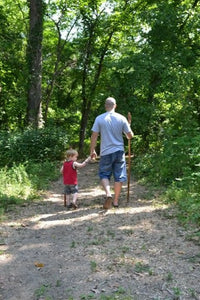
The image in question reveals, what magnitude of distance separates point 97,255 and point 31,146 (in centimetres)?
981

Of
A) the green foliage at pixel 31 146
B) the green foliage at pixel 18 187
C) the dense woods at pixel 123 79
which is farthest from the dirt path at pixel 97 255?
the green foliage at pixel 31 146

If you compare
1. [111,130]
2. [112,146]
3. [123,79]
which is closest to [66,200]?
[112,146]

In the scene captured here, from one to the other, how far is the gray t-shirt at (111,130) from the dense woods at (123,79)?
1449 mm

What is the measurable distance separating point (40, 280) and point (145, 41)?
12.2 metres

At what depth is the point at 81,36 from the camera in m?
20.1

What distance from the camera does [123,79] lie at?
1410 centimetres

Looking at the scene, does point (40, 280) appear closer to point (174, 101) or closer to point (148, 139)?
point (174, 101)

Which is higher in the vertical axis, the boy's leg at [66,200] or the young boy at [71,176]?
the young boy at [71,176]

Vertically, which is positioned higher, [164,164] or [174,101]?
[174,101]

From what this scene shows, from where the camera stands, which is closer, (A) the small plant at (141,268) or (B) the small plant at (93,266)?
(A) the small plant at (141,268)

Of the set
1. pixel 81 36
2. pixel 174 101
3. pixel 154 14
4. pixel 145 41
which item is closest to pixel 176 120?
pixel 174 101

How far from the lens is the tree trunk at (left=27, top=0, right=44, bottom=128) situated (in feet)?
53.3

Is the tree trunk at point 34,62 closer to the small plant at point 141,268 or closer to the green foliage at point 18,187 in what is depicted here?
the green foliage at point 18,187

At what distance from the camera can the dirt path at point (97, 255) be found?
368 centimetres
